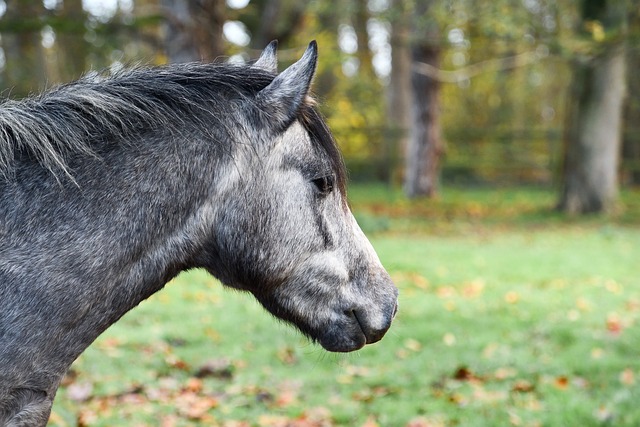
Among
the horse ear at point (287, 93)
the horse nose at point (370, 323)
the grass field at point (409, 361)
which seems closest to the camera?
the horse ear at point (287, 93)

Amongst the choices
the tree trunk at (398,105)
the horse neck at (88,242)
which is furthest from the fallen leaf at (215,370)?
the tree trunk at (398,105)

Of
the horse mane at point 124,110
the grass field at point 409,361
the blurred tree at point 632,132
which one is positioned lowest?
the blurred tree at point 632,132

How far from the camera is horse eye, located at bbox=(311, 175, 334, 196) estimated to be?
7.64 ft

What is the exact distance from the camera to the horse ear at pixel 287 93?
228cm

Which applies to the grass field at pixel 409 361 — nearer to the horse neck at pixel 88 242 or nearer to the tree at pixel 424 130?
the horse neck at pixel 88 242

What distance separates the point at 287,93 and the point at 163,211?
0.49m

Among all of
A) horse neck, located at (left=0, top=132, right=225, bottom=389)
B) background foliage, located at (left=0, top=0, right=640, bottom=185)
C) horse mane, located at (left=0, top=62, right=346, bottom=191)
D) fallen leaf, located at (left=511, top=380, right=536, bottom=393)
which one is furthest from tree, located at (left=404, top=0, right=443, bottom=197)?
horse neck, located at (left=0, top=132, right=225, bottom=389)

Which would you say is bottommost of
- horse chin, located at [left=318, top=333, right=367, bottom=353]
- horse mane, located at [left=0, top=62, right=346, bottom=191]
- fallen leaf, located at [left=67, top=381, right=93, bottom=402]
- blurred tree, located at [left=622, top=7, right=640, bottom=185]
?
blurred tree, located at [left=622, top=7, right=640, bottom=185]

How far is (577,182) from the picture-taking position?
17.0 meters

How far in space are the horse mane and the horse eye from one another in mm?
64

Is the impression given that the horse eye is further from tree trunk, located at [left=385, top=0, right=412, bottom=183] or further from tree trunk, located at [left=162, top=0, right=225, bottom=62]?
tree trunk, located at [left=385, top=0, right=412, bottom=183]

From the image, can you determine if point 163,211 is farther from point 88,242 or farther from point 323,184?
point 323,184

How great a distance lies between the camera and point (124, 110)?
2.23m

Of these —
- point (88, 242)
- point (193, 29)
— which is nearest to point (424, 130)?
point (193, 29)
